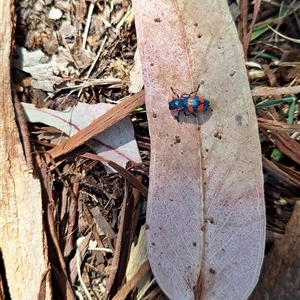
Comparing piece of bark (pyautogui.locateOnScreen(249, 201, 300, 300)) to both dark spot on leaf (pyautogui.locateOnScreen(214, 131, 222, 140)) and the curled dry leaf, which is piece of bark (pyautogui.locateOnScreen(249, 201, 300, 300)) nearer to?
the curled dry leaf

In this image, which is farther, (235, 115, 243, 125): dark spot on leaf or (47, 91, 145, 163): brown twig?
(47, 91, 145, 163): brown twig

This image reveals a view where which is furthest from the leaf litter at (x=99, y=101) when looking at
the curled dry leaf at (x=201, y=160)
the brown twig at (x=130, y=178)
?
the curled dry leaf at (x=201, y=160)

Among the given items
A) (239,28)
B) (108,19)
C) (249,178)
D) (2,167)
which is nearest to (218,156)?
(249,178)

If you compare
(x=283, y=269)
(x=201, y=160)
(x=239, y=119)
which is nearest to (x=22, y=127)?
(x=201, y=160)

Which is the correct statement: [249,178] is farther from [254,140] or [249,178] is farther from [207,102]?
[207,102]

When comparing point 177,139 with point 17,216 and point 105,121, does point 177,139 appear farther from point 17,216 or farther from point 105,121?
point 17,216

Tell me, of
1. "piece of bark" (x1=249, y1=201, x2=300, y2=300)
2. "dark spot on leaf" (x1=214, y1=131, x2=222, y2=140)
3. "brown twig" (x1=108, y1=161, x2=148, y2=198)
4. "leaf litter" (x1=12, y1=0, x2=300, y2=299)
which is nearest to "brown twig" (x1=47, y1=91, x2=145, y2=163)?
"leaf litter" (x1=12, y1=0, x2=300, y2=299)
